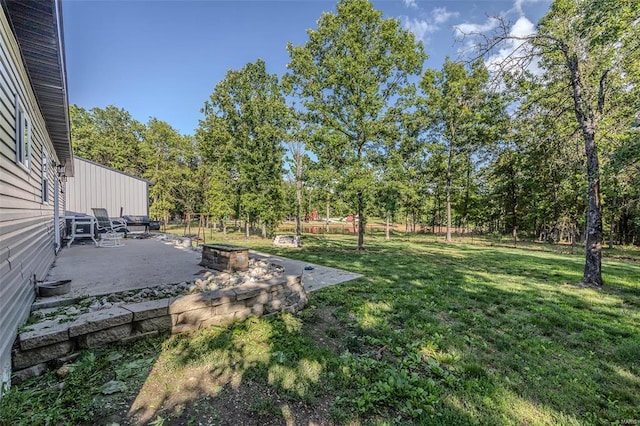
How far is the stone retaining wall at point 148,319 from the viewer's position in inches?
81.4

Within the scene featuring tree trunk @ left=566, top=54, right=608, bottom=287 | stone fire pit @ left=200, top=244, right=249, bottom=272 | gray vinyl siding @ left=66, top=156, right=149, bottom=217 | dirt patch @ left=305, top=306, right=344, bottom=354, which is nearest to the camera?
dirt patch @ left=305, top=306, right=344, bottom=354

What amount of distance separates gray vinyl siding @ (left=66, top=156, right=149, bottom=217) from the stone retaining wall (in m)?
12.2

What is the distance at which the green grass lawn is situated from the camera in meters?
1.90

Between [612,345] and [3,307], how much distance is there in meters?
5.67

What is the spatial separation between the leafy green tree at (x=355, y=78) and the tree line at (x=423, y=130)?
0.05m

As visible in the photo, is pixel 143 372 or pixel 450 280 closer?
pixel 143 372

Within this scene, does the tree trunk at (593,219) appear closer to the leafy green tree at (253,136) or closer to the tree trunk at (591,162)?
the tree trunk at (591,162)

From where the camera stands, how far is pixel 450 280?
6.01 metres

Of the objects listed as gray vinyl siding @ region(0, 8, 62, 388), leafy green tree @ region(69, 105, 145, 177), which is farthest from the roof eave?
leafy green tree @ region(69, 105, 145, 177)

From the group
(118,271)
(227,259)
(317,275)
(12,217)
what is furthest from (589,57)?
(118,271)

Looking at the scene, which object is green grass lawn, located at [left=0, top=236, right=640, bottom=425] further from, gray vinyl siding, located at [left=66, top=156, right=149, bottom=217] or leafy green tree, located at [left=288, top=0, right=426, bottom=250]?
gray vinyl siding, located at [left=66, top=156, right=149, bottom=217]

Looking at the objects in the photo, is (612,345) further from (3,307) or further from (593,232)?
(3,307)

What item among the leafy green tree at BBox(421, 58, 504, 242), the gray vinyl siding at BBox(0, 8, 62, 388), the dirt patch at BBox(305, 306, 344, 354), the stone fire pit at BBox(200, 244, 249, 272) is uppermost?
the leafy green tree at BBox(421, 58, 504, 242)

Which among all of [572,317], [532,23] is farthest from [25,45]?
[532,23]
